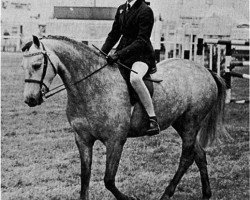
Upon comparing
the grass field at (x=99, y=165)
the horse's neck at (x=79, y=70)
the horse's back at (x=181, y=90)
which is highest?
the horse's neck at (x=79, y=70)

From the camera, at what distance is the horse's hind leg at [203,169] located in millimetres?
5891

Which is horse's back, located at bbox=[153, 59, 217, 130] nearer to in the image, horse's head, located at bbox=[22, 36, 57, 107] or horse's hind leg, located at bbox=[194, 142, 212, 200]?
horse's hind leg, located at bbox=[194, 142, 212, 200]

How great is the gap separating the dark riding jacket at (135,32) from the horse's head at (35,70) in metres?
0.88

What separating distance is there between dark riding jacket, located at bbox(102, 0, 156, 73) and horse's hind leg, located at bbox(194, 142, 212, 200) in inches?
56.4

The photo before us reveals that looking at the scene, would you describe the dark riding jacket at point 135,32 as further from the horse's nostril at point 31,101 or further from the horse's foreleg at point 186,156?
the horse's foreleg at point 186,156

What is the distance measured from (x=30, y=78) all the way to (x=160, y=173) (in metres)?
3.05

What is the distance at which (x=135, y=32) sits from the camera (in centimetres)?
515

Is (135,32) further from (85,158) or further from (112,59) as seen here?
(85,158)

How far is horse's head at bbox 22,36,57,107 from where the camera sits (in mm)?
4414

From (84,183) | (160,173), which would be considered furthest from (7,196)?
(160,173)

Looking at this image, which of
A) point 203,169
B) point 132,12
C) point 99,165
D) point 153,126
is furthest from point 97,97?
point 99,165

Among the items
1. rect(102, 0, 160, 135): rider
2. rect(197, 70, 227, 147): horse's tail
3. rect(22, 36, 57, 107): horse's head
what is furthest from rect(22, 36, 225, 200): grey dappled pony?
rect(197, 70, 227, 147): horse's tail

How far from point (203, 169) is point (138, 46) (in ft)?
6.68

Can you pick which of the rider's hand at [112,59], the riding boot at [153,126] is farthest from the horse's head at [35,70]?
the riding boot at [153,126]
